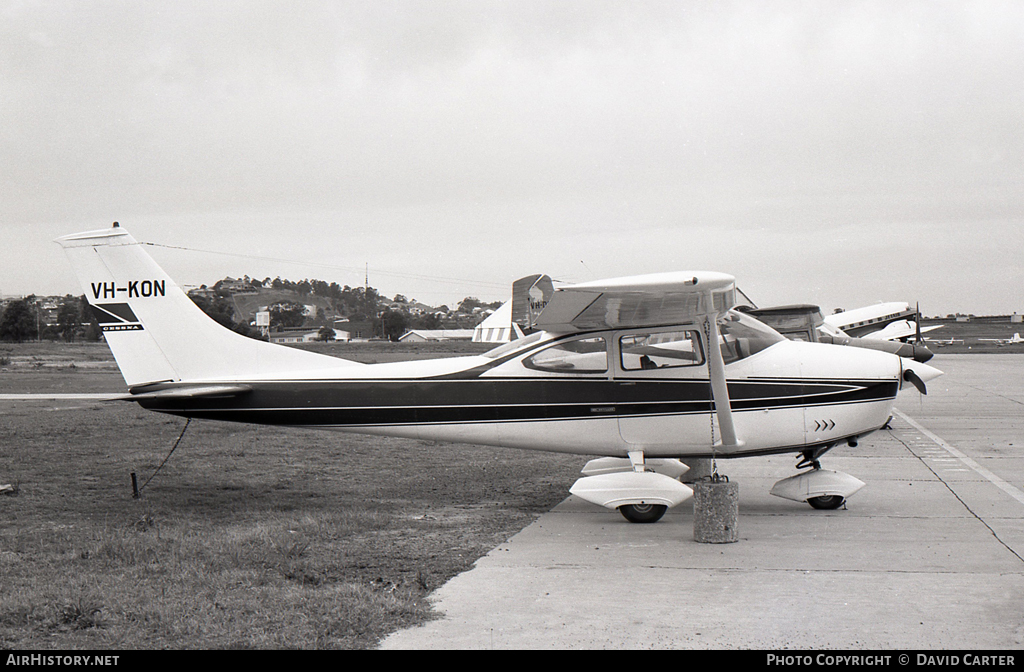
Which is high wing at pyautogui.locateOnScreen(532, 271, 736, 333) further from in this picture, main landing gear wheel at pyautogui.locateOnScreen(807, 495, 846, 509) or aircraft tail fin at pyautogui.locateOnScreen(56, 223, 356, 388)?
aircraft tail fin at pyautogui.locateOnScreen(56, 223, 356, 388)

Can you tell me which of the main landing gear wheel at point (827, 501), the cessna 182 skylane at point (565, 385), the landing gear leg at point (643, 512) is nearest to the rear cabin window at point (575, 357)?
the cessna 182 skylane at point (565, 385)

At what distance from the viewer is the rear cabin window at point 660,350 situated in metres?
8.22

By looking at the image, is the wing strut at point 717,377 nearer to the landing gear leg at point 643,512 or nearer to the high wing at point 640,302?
the high wing at point 640,302

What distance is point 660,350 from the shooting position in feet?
27.2

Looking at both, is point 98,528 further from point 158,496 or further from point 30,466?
point 30,466

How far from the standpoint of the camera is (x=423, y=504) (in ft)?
28.9

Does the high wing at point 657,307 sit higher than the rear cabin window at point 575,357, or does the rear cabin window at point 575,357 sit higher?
the high wing at point 657,307

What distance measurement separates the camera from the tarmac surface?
459 cm

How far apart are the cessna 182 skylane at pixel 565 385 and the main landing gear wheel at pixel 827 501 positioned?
0.01 metres

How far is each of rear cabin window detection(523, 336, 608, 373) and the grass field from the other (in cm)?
140

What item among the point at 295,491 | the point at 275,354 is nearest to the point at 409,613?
the point at 275,354

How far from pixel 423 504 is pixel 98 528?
295 centimetres

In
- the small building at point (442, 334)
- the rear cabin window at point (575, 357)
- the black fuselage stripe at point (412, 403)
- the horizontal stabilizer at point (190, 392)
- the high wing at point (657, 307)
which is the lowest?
the small building at point (442, 334)

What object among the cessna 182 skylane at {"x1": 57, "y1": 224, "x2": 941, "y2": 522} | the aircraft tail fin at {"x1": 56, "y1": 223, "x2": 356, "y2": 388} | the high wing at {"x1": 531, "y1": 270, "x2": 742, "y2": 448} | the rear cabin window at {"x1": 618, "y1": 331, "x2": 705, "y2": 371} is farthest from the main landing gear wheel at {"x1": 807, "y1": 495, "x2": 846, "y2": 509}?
the aircraft tail fin at {"x1": 56, "y1": 223, "x2": 356, "y2": 388}
